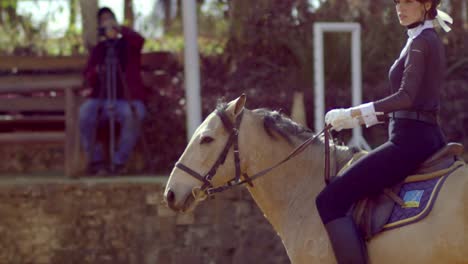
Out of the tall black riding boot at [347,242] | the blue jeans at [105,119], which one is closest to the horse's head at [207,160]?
the tall black riding boot at [347,242]

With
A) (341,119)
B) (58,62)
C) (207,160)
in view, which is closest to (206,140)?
(207,160)

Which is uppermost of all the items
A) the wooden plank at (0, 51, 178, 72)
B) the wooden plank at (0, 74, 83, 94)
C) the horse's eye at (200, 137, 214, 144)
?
the wooden plank at (0, 51, 178, 72)

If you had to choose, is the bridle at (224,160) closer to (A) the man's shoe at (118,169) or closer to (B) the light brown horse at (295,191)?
(B) the light brown horse at (295,191)

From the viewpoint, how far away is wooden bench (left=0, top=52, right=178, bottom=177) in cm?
1077

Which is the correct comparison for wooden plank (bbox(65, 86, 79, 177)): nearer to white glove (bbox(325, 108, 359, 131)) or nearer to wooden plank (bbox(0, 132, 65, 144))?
wooden plank (bbox(0, 132, 65, 144))

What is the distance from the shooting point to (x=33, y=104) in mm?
11047

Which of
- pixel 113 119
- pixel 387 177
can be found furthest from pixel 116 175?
pixel 387 177

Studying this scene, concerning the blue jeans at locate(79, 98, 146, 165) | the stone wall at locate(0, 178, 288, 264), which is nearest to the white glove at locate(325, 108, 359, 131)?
the stone wall at locate(0, 178, 288, 264)

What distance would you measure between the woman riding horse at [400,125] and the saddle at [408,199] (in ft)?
0.19

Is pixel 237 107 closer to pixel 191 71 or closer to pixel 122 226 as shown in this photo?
pixel 122 226

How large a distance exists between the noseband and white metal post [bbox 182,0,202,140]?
409cm

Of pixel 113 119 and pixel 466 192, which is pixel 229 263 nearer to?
pixel 113 119

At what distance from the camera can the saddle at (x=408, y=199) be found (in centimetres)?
572

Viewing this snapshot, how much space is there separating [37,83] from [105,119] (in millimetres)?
973
